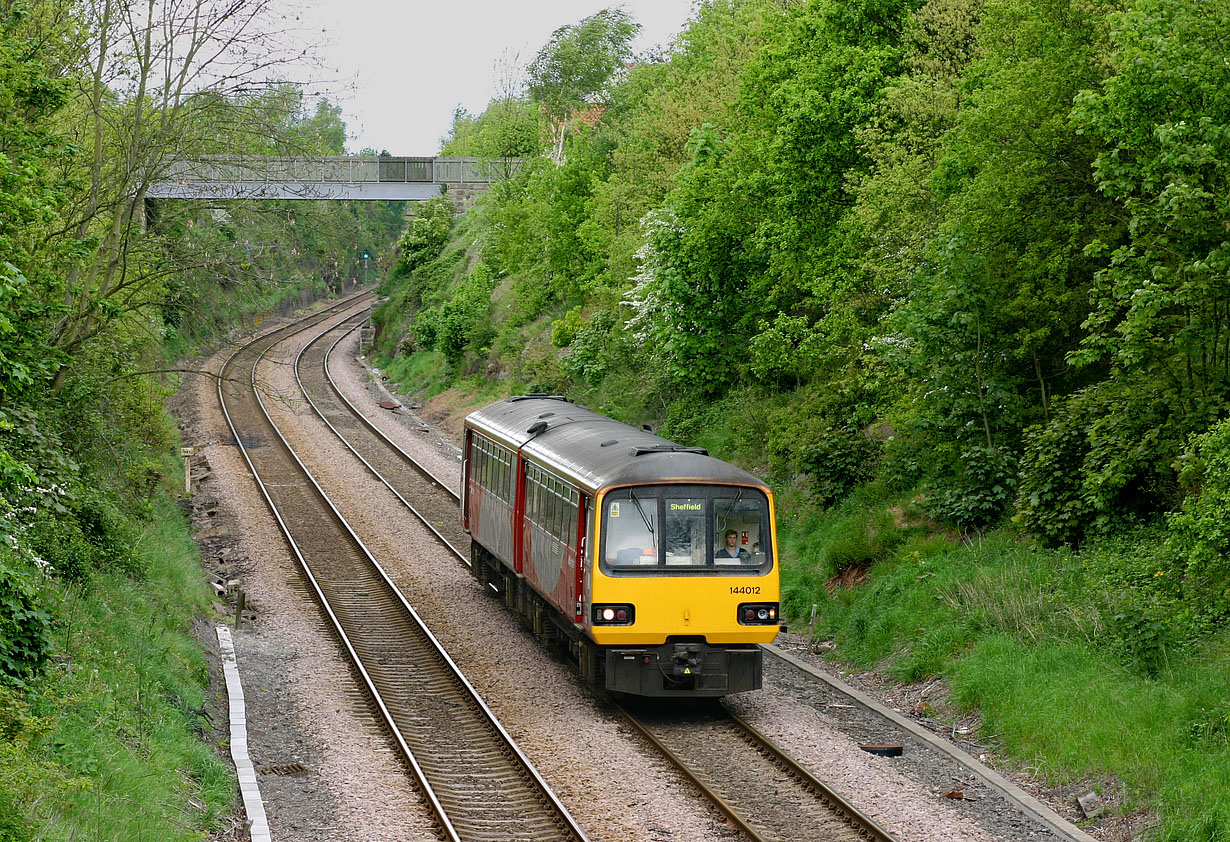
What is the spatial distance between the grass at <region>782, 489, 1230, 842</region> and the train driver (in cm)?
298

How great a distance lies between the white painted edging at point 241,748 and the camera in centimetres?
1136

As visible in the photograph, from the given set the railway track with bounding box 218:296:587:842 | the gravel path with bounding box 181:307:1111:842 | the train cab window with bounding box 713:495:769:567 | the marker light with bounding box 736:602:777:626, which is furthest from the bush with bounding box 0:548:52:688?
the marker light with bounding box 736:602:777:626

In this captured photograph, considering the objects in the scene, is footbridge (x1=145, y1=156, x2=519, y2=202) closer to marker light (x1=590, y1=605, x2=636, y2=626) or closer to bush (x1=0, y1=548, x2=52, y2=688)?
marker light (x1=590, y1=605, x2=636, y2=626)

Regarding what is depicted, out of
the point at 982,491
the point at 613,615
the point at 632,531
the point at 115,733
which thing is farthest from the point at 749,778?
the point at 982,491

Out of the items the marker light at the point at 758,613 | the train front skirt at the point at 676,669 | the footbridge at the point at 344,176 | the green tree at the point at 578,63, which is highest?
the green tree at the point at 578,63

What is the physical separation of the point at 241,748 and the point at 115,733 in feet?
7.12

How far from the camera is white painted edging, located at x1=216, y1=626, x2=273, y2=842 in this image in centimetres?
1136

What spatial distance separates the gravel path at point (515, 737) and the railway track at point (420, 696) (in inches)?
9.7

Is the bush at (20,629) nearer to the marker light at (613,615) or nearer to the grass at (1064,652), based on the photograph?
the marker light at (613,615)

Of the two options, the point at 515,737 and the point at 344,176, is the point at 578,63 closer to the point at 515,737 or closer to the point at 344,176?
the point at 344,176

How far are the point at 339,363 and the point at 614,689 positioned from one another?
4543cm

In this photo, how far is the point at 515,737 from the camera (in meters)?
14.3

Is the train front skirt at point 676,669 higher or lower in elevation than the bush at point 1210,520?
lower

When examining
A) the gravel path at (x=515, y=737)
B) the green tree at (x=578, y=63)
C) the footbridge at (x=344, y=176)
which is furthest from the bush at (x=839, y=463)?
the green tree at (x=578, y=63)
